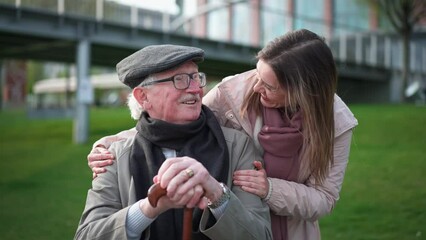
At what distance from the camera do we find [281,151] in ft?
8.58

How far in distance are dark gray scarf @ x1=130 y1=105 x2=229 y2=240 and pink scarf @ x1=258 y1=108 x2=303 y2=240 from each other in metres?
0.24

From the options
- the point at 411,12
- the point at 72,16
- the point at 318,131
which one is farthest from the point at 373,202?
the point at 411,12

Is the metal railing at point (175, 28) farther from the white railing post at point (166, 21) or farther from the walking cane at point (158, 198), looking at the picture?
the walking cane at point (158, 198)

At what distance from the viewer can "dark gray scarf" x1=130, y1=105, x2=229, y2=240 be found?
2.40 m

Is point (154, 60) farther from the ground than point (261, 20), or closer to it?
closer to it

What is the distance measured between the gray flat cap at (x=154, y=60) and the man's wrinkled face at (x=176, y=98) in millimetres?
47

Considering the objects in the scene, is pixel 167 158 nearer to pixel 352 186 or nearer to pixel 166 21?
pixel 352 186

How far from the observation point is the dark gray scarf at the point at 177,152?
2398 millimetres

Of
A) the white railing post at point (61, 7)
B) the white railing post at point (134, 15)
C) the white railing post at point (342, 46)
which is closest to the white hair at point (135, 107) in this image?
the white railing post at point (61, 7)

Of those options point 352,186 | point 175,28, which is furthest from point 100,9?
point 352,186

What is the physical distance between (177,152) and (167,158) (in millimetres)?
52

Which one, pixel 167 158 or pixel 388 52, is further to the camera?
pixel 388 52

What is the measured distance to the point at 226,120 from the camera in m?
2.81

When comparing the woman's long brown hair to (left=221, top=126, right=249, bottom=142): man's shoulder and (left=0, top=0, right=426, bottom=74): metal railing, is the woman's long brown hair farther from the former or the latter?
(left=0, top=0, right=426, bottom=74): metal railing
